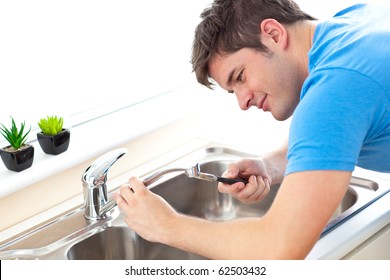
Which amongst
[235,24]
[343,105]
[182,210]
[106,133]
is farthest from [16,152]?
[343,105]

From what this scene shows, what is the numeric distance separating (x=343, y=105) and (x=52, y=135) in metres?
0.80

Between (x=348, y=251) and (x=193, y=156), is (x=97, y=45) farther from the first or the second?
(x=348, y=251)

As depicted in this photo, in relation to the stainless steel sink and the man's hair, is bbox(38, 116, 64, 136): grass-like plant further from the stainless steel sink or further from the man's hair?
the man's hair

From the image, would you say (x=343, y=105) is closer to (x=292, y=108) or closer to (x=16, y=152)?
(x=292, y=108)

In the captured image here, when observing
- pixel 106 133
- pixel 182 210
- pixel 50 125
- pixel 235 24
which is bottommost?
pixel 182 210

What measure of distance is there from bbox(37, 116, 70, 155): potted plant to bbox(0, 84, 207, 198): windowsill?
20mm

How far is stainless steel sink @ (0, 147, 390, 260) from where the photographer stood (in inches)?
59.6

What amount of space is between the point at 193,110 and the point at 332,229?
2.39ft

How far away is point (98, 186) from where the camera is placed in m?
1.58

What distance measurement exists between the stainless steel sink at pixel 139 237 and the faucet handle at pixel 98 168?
113 millimetres

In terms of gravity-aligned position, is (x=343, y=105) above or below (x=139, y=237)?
above

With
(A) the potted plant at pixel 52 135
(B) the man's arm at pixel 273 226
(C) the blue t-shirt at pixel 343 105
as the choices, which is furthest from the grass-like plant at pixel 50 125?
(C) the blue t-shirt at pixel 343 105

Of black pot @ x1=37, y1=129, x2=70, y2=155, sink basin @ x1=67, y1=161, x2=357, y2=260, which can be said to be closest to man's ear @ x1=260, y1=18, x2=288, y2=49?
sink basin @ x1=67, y1=161, x2=357, y2=260

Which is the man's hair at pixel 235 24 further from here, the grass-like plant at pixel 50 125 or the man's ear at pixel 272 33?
the grass-like plant at pixel 50 125
